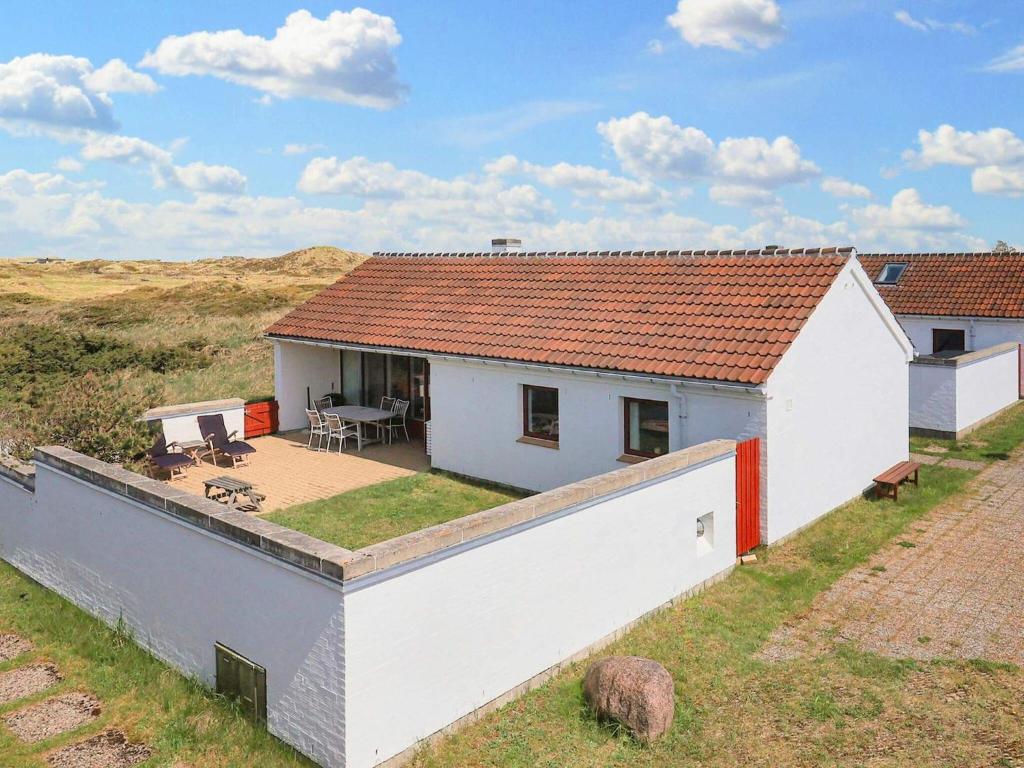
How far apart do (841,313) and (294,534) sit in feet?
34.7

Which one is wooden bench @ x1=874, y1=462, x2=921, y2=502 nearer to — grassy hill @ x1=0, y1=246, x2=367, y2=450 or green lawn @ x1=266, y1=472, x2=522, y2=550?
green lawn @ x1=266, y1=472, x2=522, y2=550

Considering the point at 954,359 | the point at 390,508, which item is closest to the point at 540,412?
the point at 390,508

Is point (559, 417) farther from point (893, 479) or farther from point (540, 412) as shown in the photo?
point (893, 479)

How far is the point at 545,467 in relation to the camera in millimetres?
15281

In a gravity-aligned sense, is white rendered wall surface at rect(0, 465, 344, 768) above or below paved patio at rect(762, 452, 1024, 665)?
above

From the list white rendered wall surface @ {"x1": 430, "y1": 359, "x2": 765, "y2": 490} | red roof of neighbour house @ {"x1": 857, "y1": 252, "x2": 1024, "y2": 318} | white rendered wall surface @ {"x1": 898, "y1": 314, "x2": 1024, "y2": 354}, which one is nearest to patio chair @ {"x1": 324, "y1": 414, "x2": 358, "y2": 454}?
white rendered wall surface @ {"x1": 430, "y1": 359, "x2": 765, "y2": 490}

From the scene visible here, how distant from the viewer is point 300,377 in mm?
21406

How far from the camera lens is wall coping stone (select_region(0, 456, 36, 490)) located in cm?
1221

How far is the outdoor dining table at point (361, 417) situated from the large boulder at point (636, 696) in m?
12.1

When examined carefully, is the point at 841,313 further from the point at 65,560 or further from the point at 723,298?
the point at 65,560

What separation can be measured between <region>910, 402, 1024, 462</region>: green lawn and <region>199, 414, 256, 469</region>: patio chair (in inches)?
612

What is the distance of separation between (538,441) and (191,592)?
7766mm

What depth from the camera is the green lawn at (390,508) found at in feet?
43.4

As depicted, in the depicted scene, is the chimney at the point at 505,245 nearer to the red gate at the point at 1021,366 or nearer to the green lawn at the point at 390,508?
the green lawn at the point at 390,508
